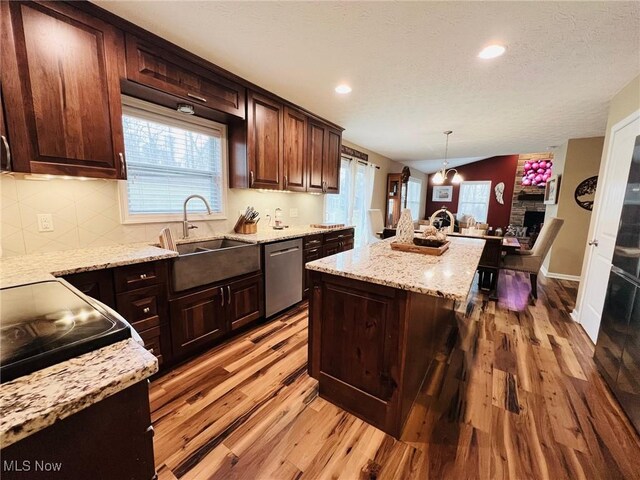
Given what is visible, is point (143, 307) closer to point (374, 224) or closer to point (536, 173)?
point (374, 224)

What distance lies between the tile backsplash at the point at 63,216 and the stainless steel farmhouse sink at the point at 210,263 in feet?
1.49

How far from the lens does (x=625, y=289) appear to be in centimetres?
171

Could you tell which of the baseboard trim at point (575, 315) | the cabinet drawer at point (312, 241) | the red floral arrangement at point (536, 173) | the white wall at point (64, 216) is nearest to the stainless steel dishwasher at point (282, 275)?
the cabinet drawer at point (312, 241)

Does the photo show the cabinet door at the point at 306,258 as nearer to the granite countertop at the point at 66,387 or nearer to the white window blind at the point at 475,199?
the granite countertop at the point at 66,387

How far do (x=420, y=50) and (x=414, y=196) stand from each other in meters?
6.92

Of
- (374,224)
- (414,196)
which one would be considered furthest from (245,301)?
(414,196)

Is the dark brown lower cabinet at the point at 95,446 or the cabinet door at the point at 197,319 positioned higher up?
the dark brown lower cabinet at the point at 95,446

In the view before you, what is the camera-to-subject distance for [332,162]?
12.7ft

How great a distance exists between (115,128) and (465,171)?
9203mm

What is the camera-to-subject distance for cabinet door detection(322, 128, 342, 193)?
3.71 meters

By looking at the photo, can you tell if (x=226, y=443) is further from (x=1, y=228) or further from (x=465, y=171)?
(x=465, y=171)

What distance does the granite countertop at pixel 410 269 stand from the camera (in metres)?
1.22

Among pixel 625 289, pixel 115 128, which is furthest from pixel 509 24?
pixel 115 128
